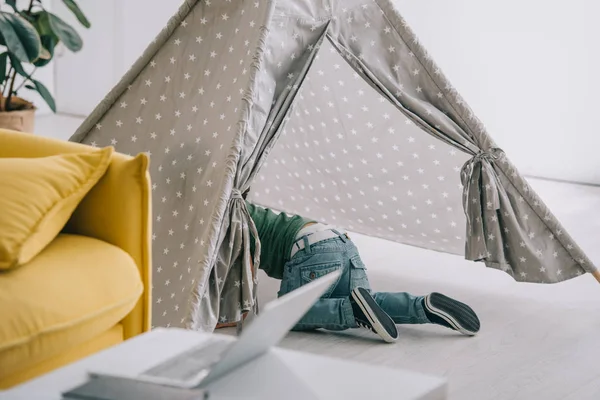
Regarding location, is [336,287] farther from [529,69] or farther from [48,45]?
[529,69]

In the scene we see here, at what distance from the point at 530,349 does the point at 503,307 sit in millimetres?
380

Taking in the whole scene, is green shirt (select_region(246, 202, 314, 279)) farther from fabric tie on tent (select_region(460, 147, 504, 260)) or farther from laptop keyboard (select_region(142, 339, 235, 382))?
laptop keyboard (select_region(142, 339, 235, 382))

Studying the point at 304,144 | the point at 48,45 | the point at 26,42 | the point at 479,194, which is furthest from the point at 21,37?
the point at 479,194

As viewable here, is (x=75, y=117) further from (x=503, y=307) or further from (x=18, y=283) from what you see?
(x=18, y=283)

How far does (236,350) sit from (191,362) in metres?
0.09

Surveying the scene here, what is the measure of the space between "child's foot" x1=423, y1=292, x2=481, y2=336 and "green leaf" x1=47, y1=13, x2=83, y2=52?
2445mm

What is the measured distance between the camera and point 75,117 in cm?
649

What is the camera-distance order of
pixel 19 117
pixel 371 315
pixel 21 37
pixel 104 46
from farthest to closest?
pixel 104 46 < pixel 19 117 < pixel 21 37 < pixel 371 315

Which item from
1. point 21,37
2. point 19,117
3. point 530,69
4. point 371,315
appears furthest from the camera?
point 530,69

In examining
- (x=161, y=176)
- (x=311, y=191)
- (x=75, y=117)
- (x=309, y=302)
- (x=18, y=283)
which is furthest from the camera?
(x=75, y=117)

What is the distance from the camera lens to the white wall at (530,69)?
485cm

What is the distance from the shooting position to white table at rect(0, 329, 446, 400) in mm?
1128

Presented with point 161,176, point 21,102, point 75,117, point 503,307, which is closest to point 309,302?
point 161,176

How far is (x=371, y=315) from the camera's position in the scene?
8.08ft
